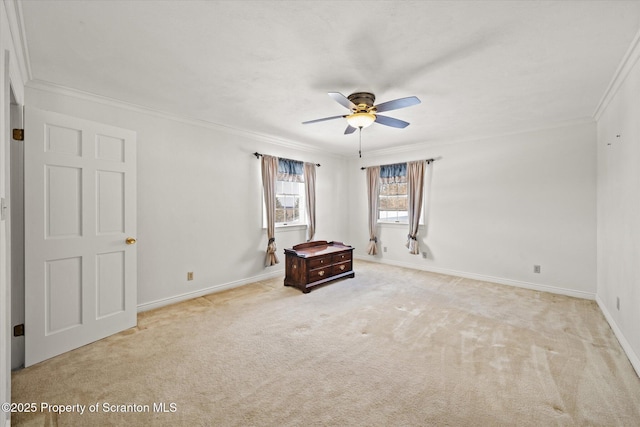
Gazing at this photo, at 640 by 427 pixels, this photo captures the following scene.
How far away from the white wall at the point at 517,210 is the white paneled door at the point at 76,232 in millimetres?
4649

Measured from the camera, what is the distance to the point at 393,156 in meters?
5.75

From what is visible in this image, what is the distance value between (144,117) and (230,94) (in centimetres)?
122

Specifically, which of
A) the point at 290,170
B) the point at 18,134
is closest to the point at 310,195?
the point at 290,170

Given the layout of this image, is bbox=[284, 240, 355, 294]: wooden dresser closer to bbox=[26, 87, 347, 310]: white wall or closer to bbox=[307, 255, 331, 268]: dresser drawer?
bbox=[307, 255, 331, 268]: dresser drawer

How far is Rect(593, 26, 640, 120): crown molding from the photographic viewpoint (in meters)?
2.09

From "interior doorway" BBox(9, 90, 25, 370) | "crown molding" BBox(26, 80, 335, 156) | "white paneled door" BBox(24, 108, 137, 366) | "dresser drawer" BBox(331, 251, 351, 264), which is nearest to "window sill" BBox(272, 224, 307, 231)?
"dresser drawer" BBox(331, 251, 351, 264)

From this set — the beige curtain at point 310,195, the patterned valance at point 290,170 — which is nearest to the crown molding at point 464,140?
the beige curtain at point 310,195

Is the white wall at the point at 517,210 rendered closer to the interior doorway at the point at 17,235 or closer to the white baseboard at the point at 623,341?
the white baseboard at the point at 623,341

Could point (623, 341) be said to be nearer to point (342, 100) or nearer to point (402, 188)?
point (342, 100)

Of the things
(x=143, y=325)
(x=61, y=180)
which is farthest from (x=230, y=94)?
(x=143, y=325)

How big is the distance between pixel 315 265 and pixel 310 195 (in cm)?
167

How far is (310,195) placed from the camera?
545cm

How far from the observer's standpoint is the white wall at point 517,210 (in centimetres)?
382

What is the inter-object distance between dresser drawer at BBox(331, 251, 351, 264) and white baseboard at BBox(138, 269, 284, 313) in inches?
41.4
